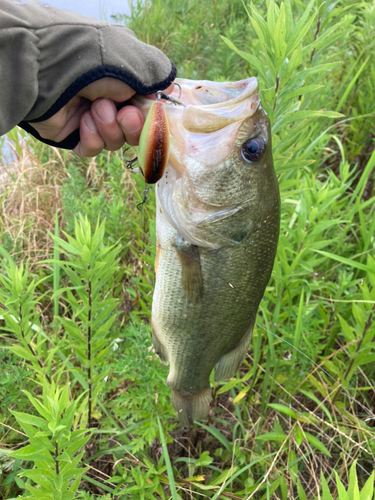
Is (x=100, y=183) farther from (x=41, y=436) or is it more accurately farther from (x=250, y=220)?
(x=41, y=436)

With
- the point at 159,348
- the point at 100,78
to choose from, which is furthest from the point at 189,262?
the point at 100,78

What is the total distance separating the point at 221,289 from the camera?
1563 millimetres

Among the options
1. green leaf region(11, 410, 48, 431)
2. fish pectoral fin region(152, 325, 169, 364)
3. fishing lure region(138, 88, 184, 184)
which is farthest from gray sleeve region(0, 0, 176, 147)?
fish pectoral fin region(152, 325, 169, 364)

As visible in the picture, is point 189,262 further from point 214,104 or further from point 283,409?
point 283,409

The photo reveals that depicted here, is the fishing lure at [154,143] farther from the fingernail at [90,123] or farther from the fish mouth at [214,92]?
the fingernail at [90,123]

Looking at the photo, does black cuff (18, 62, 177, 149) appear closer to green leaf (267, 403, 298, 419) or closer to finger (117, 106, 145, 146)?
finger (117, 106, 145, 146)

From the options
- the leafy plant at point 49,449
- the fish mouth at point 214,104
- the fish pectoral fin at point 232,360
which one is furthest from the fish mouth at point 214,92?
the leafy plant at point 49,449

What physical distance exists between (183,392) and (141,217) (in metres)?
1.16

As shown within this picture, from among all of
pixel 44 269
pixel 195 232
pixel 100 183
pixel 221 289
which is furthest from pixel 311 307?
pixel 100 183

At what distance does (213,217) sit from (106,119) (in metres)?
0.56

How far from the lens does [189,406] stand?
1.76 metres

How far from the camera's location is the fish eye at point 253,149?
4.69 feet

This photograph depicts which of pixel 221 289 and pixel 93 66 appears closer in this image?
pixel 93 66

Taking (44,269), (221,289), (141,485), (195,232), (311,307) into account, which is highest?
(195,232)
